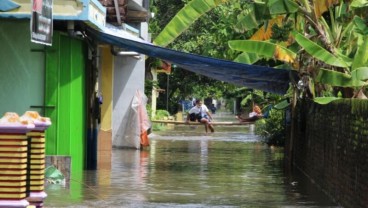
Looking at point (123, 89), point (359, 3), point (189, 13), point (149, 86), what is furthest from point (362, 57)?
point (149, 86)

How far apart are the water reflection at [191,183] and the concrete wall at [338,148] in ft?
1.28

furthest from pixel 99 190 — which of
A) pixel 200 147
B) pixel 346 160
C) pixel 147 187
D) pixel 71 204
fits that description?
pixel 200 147

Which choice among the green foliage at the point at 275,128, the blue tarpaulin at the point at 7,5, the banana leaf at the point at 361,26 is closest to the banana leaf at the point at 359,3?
the banana leaf at the point at 361,26

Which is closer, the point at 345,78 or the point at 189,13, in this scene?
the point at 345,78

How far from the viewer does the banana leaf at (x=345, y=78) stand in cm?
1331

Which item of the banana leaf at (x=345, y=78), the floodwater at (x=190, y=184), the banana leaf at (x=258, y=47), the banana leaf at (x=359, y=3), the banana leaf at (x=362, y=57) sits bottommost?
the floodwater at (x=190, y=184)

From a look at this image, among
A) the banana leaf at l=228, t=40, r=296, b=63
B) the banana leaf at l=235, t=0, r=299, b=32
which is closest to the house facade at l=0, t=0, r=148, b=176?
the banana leaf at l=228, t=40, r=296, b=63

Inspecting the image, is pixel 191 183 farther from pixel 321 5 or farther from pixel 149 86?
pixel 149 86

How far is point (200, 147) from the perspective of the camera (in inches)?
1059

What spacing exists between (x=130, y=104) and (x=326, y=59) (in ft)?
37.9

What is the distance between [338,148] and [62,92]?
569cm

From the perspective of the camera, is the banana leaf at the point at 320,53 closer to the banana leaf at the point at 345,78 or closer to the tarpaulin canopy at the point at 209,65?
the banana leaf at the point at 345,78

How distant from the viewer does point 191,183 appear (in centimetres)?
1584

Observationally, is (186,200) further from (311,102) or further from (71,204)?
(311,102)
